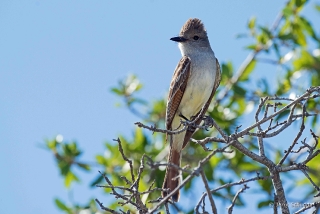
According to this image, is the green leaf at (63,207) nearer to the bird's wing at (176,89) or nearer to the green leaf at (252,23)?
the bird's wing at (176,89)

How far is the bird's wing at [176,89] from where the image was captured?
623 cm

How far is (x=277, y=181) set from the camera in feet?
12.9

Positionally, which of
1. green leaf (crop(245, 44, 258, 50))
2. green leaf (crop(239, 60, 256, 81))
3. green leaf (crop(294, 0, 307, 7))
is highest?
green leaf (crop(294, 0, 307, 7))

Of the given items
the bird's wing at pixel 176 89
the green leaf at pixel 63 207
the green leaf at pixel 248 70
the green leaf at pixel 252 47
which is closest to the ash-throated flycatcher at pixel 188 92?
the bird's wing at pixel 176 89

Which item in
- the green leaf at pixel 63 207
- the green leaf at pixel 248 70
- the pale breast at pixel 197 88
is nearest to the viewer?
the pale breast at pixel 197 88

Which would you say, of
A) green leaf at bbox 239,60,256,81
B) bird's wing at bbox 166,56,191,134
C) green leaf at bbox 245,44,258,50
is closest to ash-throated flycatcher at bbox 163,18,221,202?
bird's wing at bbox 166,56,191,134

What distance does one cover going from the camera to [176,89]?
245 inches

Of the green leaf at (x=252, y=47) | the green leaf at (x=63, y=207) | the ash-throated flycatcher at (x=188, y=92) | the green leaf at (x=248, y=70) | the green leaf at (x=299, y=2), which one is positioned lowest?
the green leaf at (x=63, y=207)

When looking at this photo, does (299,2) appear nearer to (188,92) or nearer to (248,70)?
(248,70)

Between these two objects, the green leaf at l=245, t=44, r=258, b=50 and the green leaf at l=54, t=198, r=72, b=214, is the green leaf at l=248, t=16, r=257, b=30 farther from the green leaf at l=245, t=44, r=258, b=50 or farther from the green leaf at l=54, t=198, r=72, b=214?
the green leaf at l=54, t=198, r=72, b=214

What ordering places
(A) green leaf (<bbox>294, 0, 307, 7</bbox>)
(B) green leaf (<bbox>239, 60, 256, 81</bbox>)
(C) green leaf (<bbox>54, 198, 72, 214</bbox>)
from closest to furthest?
(C) green leaf (<bbox>54, 198, 72, 214</bbox>) → (A) green leaf (<bbox>294, 0, 307, 7</bbox>) → (B) green leaf (<bbox>239, 60, 256, 81</bbox>)

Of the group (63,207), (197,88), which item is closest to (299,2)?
(197,88)

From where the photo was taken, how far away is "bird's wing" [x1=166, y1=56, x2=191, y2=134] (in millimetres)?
6227

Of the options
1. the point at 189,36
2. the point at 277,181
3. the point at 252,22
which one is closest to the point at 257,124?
the point at 277,181
